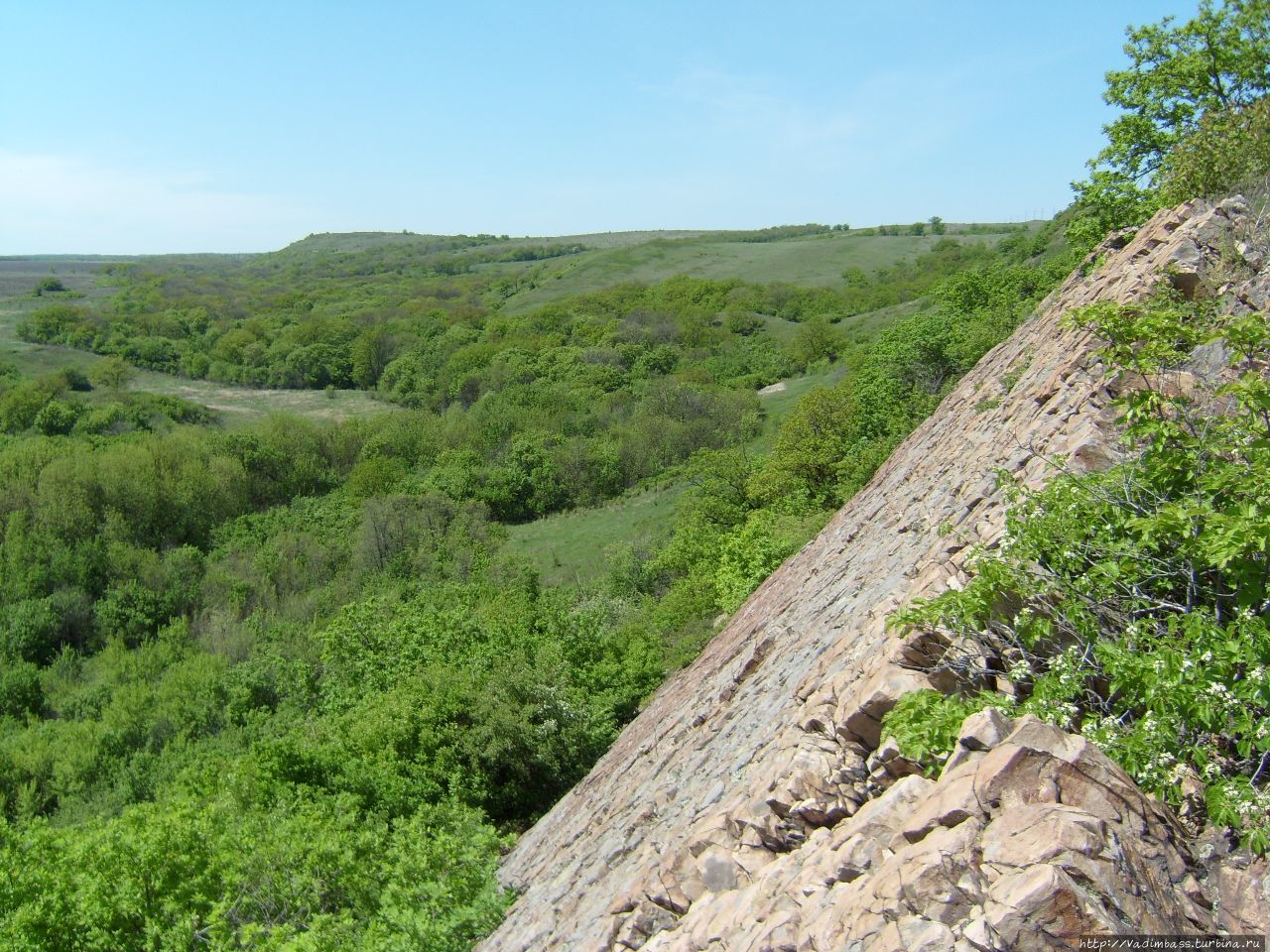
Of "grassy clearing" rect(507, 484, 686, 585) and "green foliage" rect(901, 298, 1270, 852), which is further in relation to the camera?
"grassy clearing" rect(507, 484, 686, 585)

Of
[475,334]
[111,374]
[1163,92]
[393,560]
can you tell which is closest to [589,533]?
[393,560]

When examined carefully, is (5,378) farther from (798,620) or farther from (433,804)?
(798,620)

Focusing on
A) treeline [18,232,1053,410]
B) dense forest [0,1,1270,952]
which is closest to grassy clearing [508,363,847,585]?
dense forest [0,1,1270,952]

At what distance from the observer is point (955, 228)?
16550 centimetres

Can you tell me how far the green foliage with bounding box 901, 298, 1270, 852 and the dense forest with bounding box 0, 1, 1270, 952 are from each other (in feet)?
0.61

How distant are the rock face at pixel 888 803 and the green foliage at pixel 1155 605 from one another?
424mm

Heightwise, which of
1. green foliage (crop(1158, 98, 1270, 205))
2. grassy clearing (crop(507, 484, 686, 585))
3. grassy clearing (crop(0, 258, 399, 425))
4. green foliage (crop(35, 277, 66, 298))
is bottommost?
grassy clearing (crop(507, 484, 686, 585))

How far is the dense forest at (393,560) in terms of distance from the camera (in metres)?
11.8

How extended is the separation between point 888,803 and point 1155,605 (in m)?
2.47

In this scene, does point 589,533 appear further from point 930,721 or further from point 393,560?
point 930,721

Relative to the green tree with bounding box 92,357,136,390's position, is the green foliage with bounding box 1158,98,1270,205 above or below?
above

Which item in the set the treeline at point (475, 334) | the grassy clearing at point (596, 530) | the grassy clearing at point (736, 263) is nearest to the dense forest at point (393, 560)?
the treeline at point (475, 334)

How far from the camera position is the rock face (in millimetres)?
4672

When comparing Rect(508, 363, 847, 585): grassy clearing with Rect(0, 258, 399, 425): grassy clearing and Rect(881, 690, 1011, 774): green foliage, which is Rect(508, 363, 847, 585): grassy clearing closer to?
Rect(0, 258, 399, 425): grassy clearing
